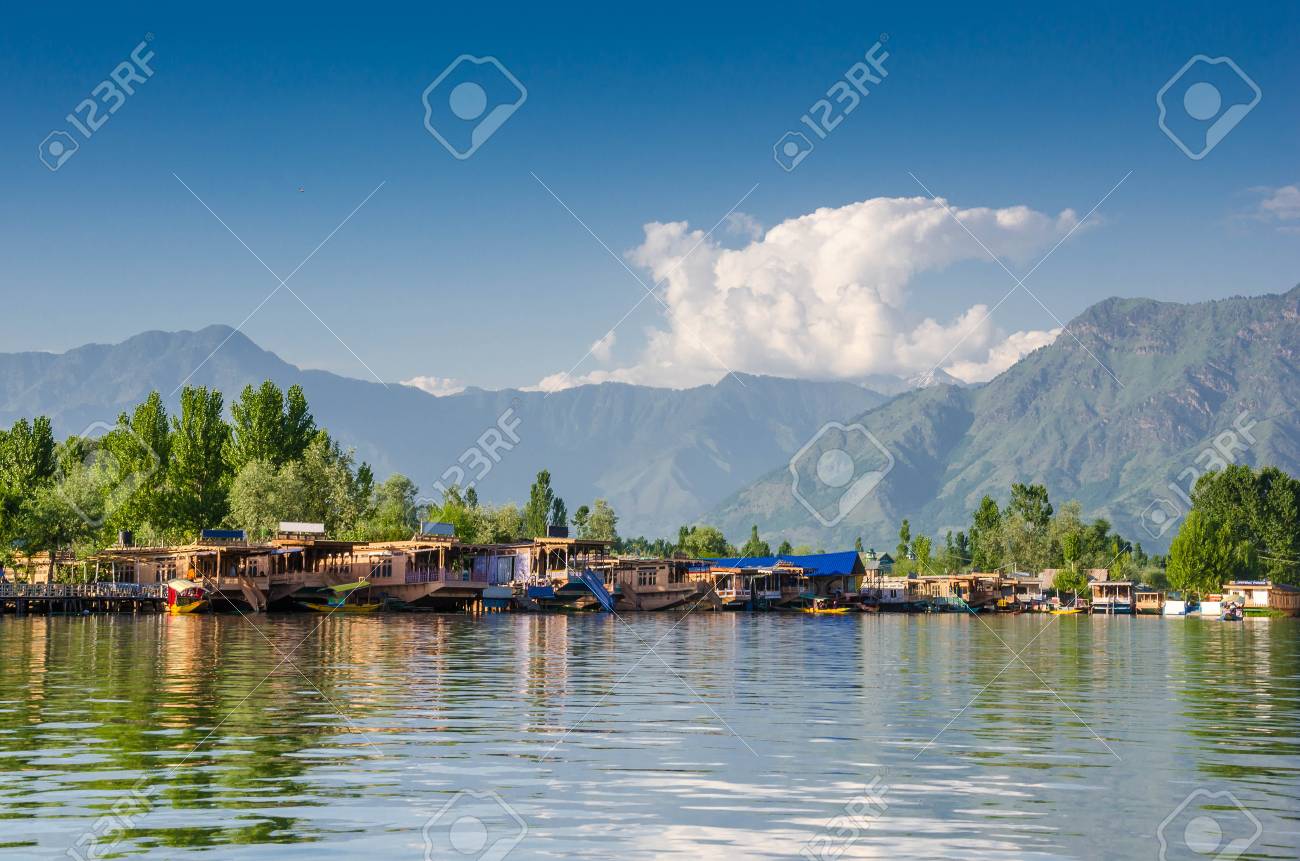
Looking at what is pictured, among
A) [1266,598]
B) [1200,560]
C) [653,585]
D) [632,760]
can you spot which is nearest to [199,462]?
[653,585]

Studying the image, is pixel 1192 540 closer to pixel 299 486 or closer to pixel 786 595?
pixel 786 595

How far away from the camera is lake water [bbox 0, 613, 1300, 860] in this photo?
1591 centimetres

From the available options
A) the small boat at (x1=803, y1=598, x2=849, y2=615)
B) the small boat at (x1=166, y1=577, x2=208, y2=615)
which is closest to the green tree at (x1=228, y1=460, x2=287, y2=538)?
the small boat at (x1=166, y1=577, x2=208, y2=615)

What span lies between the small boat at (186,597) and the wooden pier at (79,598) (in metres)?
4.54

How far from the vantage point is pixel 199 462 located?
12812 cm

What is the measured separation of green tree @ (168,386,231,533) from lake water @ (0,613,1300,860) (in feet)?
271

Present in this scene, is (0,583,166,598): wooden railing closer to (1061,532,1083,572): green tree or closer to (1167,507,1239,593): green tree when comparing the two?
(1061,532,1083,572): green tree

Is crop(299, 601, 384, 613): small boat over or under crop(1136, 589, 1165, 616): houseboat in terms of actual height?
over

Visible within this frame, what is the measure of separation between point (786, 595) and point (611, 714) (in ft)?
381

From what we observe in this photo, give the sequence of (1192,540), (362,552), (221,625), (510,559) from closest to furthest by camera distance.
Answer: (221,625)
(362,552)
(510,559)
(1192,540)

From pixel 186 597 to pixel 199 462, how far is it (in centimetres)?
3489

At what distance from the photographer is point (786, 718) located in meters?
28.2

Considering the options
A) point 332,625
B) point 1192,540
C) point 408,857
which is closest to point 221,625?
point 332,625

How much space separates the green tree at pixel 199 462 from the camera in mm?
124938
